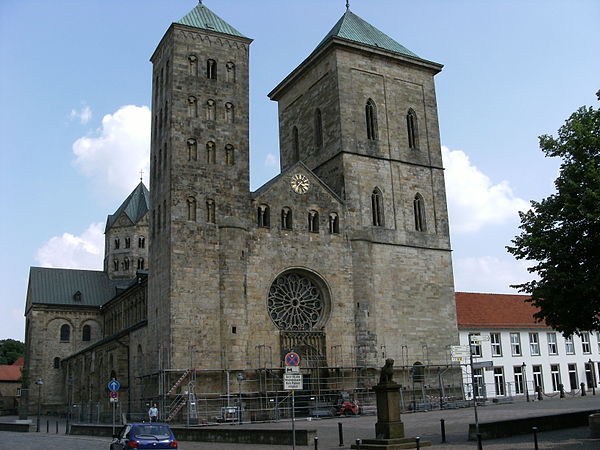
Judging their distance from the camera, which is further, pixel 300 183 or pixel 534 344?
pixel 534 344

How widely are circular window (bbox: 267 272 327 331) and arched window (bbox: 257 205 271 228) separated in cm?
309

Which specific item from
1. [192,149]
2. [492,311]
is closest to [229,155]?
[192,149]

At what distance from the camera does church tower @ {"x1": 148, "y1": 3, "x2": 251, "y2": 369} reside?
34.6m

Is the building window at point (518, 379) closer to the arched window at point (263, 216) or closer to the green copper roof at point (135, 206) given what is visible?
the arched window at point (263, 216)

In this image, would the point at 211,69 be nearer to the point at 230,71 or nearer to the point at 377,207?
the point at 230,71

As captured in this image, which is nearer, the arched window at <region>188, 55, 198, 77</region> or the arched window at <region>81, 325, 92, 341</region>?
the arched window at <region>188, 55, 198, 77</region>

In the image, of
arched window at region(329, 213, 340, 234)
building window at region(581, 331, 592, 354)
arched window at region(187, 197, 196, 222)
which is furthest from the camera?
building window at region(581, 331, 592, 354)

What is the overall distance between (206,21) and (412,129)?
50.1 feet

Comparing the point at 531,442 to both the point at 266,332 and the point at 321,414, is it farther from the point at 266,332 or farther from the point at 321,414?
the point at 266,332

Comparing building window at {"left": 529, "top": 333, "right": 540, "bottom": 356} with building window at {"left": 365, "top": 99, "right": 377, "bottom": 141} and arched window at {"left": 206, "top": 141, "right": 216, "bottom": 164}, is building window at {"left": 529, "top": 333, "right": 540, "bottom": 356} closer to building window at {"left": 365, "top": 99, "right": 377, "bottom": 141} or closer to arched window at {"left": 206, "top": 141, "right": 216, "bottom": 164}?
building window at {"left": 365, "top": 99, "right": 377, "bottom": 141}

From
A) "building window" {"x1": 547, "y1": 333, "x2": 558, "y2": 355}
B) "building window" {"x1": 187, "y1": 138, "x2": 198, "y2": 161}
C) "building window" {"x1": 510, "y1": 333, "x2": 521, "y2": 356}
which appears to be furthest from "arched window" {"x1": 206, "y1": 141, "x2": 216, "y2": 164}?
"building window" {"x1": 547, "y1": 333, "x2": 558, "y2": 355}

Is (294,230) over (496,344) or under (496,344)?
over

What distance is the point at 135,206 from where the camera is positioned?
7681 cm

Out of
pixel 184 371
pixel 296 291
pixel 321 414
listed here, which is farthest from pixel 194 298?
pixel 321 414
